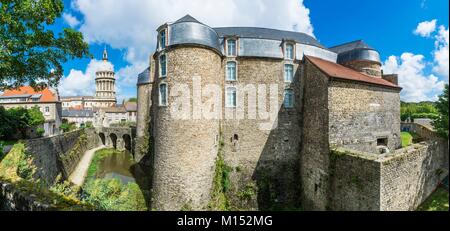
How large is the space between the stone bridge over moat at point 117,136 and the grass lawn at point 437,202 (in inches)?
1019

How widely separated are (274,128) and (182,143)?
5.62 metres

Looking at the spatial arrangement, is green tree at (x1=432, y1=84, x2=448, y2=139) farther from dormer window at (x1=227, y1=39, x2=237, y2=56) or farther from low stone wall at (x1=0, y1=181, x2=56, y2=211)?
low stone wall at (x1=0, y1=181, x2=56, y2=211)

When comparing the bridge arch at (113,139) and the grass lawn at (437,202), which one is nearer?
the grass lawn at (437,202)

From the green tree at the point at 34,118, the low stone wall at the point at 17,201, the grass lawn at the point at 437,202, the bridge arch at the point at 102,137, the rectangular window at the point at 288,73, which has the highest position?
the rectangular window at the point at 288,73

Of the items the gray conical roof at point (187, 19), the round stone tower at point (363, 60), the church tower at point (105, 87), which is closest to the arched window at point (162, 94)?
the gray conical roof at point (187, 19)

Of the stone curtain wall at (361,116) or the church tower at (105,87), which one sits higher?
the church tower at (105,87)

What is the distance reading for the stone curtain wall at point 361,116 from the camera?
9.67m

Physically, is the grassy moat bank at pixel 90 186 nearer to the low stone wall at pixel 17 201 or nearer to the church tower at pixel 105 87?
the low stone wall at pixel 17 201

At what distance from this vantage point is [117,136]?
26547 mm

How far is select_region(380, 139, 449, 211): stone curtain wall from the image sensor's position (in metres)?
6.98

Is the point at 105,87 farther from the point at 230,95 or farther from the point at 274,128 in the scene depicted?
the point at 274,128

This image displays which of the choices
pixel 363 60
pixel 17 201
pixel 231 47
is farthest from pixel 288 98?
pixel 17 201
